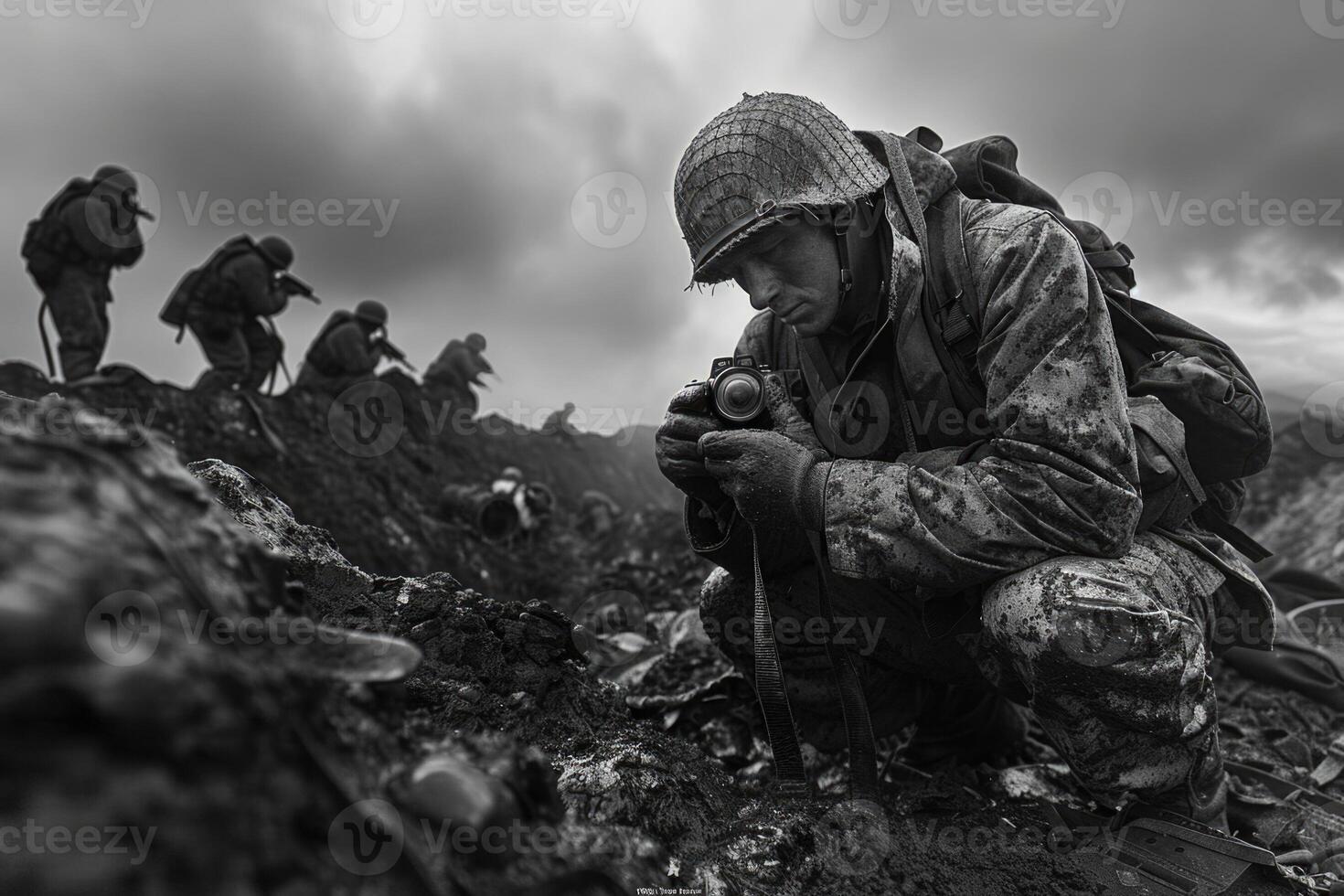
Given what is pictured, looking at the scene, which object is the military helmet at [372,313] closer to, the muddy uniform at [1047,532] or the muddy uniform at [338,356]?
the muddy uniform at [338,356]

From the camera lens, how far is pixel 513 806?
100 cm

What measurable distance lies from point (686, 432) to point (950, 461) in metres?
0.78

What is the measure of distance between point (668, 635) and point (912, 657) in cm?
226

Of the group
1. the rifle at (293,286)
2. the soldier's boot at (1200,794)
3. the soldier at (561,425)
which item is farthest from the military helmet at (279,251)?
the soldier's boot at (1200,794)

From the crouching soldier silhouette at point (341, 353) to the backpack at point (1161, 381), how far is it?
32.8ft

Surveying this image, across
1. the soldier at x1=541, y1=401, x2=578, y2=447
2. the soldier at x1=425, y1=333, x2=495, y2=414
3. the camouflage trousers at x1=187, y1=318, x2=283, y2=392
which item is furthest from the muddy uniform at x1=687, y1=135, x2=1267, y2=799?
the soldier at x1=541, y1=401, x2=578, y2=447

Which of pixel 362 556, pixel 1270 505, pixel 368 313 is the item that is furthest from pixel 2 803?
pixel 368 313

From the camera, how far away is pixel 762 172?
2.11 m

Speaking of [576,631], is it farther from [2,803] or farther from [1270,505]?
[1270,505]

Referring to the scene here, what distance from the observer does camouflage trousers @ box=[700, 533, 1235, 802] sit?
179cm

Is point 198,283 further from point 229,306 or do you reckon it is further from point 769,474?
point 769,474

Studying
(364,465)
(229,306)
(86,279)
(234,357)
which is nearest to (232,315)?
(229,306)

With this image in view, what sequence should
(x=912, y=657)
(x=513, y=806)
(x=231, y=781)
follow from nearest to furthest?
(x=231, y=781), (x=513, y=806), (x=912, y=657)

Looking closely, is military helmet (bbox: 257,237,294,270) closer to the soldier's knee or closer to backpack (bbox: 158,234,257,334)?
backpack (bbox: 158,234,257,334)
